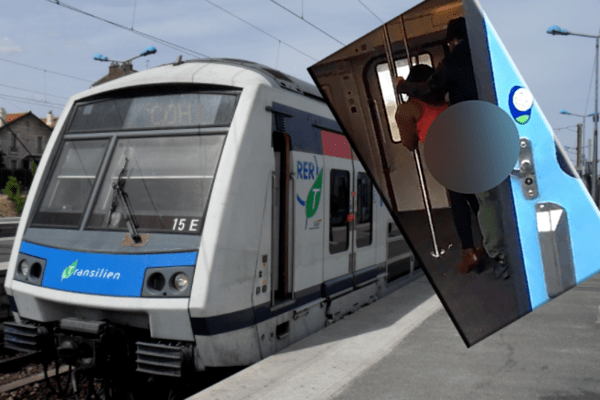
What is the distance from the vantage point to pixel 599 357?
18.2 feet

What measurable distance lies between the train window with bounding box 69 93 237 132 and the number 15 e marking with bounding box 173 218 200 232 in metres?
0.91

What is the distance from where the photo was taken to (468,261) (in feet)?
4.74

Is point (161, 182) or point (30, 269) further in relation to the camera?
point (30, 269)

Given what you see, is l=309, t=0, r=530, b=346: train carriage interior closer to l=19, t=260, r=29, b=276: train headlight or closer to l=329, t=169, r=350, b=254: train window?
l=19, t=260, r=29, b=276: train headlight

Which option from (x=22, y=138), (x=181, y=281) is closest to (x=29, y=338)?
(x=181, y=281)

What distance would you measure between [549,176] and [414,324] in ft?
18.9

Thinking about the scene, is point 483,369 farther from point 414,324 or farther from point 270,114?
point 270,114

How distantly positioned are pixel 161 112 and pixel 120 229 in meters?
1.16

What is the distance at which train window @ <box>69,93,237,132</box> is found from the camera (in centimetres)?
537

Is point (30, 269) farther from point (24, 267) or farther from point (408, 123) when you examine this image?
point (408, 123)

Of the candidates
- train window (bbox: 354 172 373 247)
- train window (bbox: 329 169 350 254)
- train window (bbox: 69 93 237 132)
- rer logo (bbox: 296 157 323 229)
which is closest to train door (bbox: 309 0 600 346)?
train window (bbox: 69 93 237 132)

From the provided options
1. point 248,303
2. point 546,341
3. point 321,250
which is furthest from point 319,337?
point 546,341

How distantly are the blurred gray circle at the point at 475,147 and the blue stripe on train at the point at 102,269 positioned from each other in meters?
3.75

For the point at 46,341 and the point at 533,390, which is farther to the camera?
the point at 46,341
